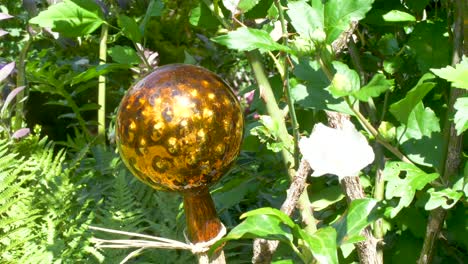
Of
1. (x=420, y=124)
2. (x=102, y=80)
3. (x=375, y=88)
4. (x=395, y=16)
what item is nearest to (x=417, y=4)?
(x=395, y=16)

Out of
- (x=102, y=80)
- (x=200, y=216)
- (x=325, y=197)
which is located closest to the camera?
(x=200, y=216)

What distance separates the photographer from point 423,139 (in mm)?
843

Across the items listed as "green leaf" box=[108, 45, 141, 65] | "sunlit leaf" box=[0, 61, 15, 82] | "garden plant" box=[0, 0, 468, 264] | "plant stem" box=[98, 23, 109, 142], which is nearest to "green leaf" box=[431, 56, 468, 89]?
"garden plant" box=[0, 0, 468, 264]

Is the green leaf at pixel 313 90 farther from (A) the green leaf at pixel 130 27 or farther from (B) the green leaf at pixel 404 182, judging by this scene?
(A) the green leaf at pixel 130 27

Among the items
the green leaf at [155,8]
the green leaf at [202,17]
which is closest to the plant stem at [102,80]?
the green leaf at [155,8]

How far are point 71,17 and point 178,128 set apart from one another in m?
0.32

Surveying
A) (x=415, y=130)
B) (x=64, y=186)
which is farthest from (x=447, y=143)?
(x=64, y=186)

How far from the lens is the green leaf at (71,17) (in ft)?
3.15

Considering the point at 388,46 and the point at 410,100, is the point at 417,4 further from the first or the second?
the point at 410,100

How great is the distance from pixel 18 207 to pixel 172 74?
1.92 feet

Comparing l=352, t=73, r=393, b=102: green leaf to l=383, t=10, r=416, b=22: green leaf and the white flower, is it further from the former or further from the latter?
l=383, t=10, r=416, b=22: green leaf

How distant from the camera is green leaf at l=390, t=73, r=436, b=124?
29.9 inches

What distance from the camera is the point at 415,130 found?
0.83 meters

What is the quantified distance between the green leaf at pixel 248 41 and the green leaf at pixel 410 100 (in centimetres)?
16
